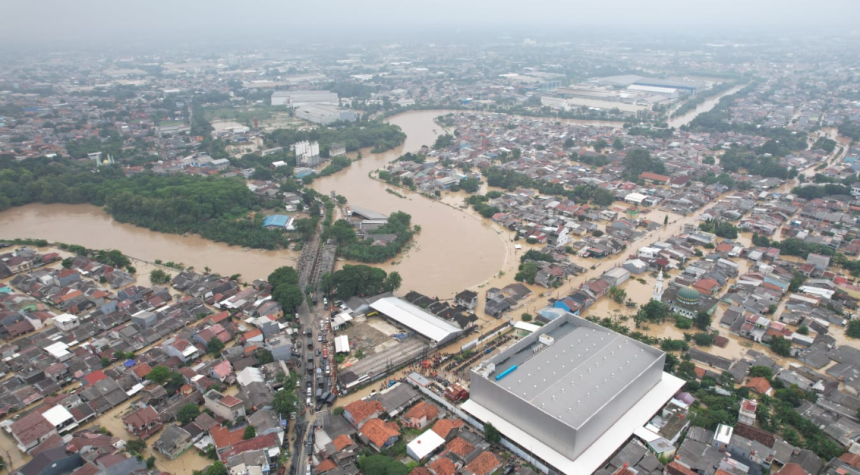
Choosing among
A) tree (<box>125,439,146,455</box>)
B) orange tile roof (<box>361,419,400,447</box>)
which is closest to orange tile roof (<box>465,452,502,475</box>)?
orange tile roof (<box>361,419,400,447</box>)

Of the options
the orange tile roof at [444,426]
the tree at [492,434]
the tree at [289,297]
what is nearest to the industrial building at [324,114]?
the tree at [289,297]

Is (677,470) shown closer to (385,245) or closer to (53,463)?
(53,463)

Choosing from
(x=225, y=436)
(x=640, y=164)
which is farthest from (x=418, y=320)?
(x=640, y=164)

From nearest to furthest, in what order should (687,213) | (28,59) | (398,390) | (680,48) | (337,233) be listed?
(398,390)
(337,233)
(687,213)
(28,59)
(680,48)

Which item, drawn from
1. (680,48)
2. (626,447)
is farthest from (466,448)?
(680,48)

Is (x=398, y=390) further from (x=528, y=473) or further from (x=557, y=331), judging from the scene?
(x=557, y=331)

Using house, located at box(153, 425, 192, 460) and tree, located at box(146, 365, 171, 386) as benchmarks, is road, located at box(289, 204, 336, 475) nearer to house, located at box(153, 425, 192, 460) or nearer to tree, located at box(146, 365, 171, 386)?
house, located at box(153, 425, 192, 460)
